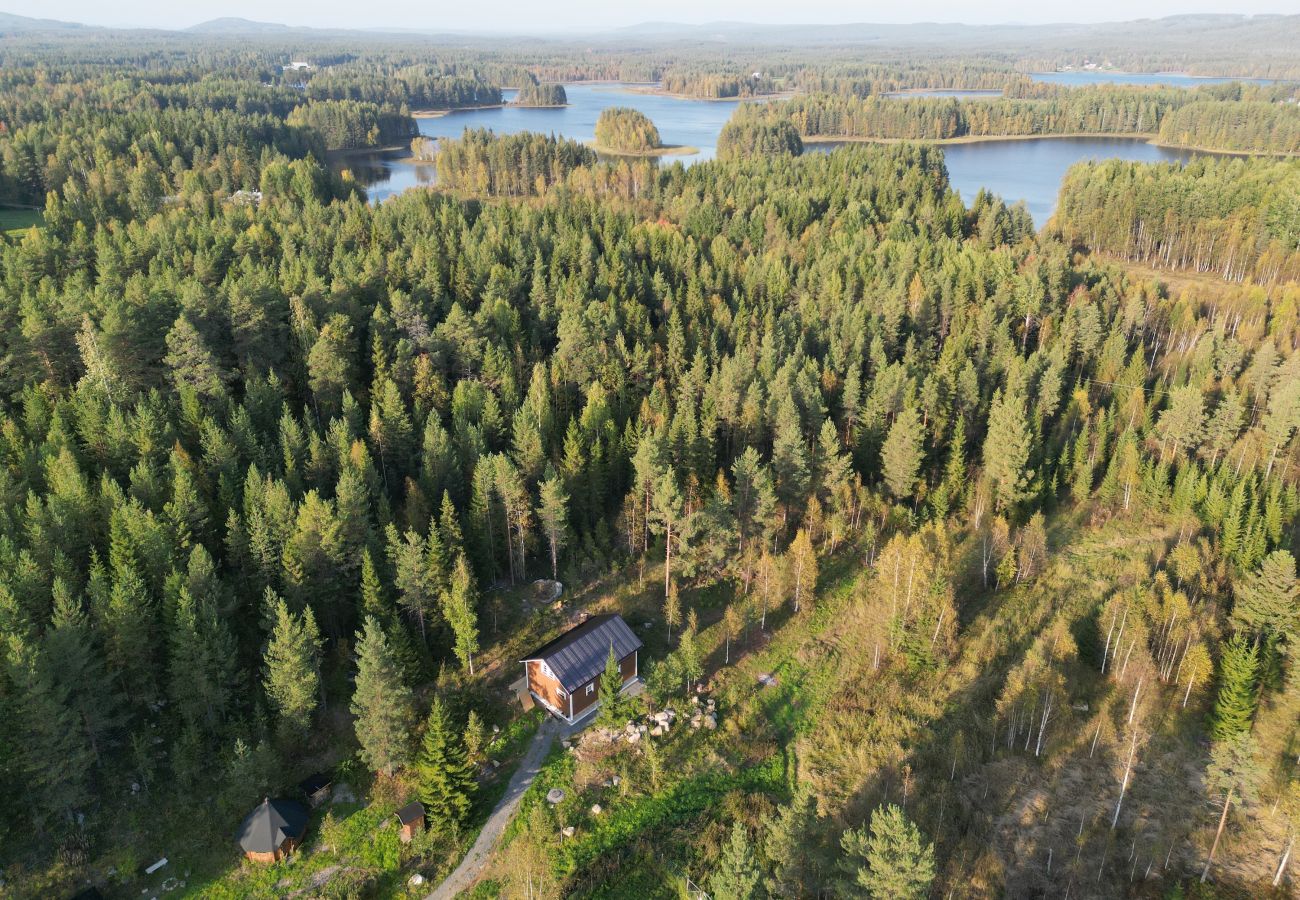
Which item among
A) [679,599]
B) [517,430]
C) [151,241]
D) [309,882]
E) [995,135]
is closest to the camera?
[309,882]

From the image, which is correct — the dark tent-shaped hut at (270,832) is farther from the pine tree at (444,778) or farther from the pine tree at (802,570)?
the pine tree at (802,570)

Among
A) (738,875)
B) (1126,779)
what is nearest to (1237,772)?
(1126,779)

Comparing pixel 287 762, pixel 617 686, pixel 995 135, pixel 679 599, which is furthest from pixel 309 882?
pixel 995 135

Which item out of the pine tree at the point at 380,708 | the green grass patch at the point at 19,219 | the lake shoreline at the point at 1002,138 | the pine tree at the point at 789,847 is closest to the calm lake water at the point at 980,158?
the lake shoreline at the point at 1002,138

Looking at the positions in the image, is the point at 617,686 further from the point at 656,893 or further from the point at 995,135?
the point at 995,135

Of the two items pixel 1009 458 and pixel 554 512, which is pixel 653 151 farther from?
pixel 554 512

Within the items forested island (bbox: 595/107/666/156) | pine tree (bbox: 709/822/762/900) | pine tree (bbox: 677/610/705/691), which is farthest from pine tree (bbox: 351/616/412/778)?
forested island (bbox: 595/107/666/156)
